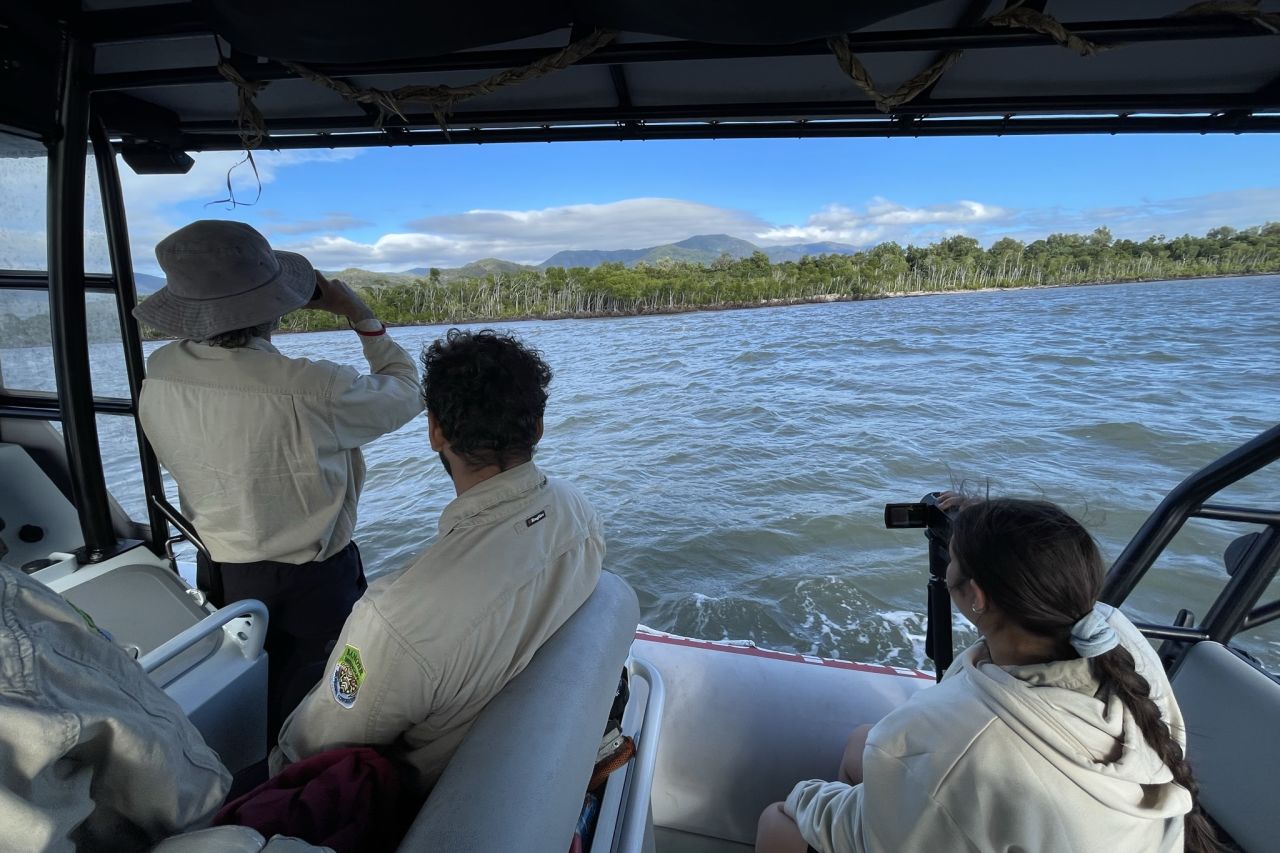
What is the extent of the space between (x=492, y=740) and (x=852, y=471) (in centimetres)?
566

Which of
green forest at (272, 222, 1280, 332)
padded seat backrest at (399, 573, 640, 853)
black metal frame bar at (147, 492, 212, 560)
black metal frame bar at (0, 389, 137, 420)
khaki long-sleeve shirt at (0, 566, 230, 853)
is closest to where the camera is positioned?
khaki long-sleeve shirt at (0, 566, 230, 853)

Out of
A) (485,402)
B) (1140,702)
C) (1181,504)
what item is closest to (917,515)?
(1140,702)

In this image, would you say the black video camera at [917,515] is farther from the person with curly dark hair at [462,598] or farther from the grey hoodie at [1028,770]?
the person with curly dark hair at [462,598]

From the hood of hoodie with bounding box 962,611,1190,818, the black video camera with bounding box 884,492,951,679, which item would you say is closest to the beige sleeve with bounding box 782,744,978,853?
Answer: the hood of hoodie with bounding box 962,611,1190,818

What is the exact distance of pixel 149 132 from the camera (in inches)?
78.7

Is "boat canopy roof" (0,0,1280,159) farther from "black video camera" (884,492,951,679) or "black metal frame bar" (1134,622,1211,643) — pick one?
"black metal frame bar" (1134,622,1211,643)

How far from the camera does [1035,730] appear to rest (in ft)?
2.83

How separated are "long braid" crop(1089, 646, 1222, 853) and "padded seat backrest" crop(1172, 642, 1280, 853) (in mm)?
437

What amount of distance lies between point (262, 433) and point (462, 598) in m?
0.77

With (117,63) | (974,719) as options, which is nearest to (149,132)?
(117,63)

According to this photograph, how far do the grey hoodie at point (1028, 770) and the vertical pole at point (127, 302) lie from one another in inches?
94.0

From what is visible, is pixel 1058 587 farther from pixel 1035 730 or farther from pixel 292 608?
pixel 292 608

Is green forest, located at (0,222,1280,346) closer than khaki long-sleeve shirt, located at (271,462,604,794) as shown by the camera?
No

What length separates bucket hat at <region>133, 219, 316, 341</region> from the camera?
135 centimetres
